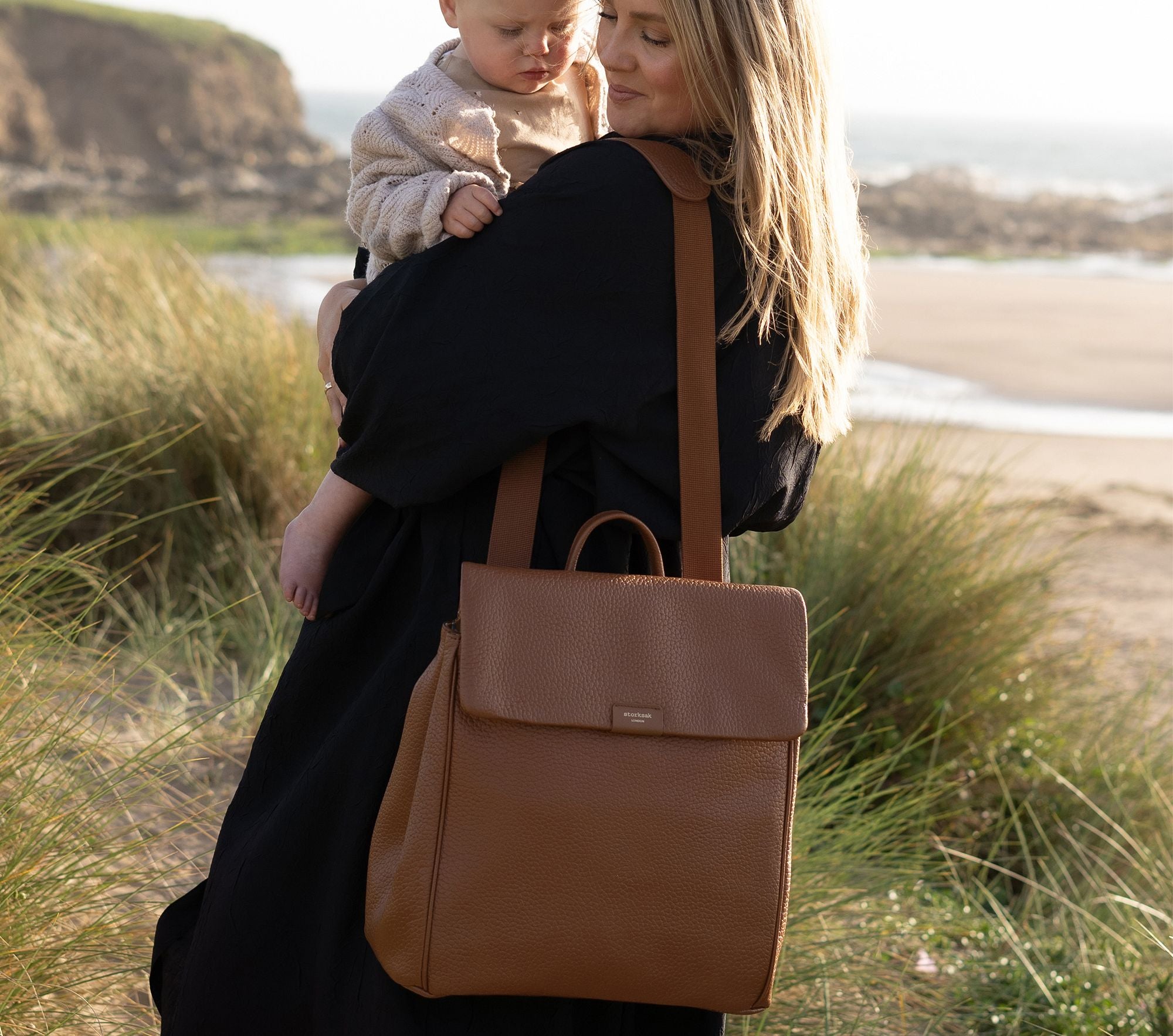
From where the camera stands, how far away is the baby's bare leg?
1.57 meters

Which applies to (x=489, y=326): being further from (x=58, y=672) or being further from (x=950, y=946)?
(x=950, y=946)

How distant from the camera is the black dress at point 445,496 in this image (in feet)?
4.52

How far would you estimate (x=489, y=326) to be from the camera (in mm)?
1378

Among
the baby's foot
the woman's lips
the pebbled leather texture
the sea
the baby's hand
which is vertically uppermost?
the woman's lips

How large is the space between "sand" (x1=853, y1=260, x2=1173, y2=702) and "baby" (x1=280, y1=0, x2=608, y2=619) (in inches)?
25.7

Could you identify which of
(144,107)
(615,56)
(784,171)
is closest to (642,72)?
(615,56)

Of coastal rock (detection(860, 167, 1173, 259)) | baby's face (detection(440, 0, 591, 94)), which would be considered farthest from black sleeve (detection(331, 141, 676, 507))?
coastal rock (detection(860, 167, 1173, 259))

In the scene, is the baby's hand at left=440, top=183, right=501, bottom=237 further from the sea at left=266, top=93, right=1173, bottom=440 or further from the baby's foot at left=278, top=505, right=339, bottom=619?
the sea at left=266, top=93, right=1173, bottom=440

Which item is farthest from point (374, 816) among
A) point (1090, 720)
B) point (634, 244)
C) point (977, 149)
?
point (977, 149)

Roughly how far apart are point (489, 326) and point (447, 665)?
0.38 meters

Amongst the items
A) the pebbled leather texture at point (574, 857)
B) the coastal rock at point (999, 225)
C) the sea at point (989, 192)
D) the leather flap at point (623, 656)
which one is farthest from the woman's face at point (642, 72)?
the coastal rock at point (999, 225)

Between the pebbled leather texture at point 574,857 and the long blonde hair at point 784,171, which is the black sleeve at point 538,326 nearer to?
the long blonde hair at point 784,171

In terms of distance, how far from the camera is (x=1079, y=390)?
11.7 metres

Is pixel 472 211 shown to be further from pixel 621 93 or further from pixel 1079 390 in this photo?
pixel 1079 390
